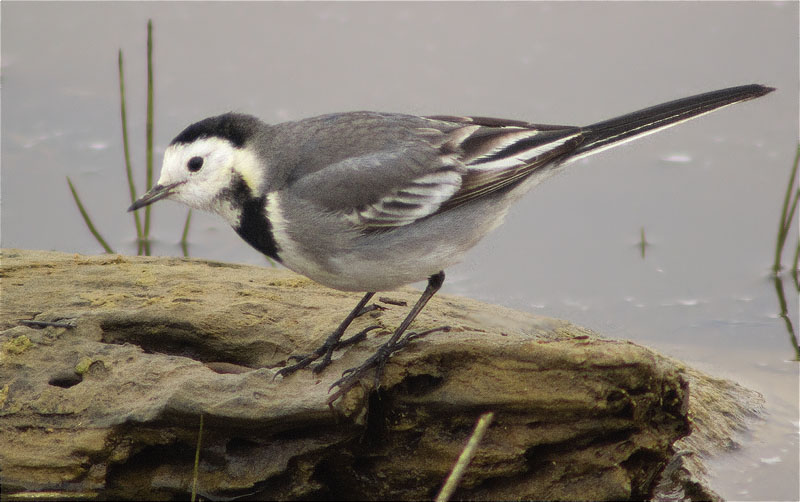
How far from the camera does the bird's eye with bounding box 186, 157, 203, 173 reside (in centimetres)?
523

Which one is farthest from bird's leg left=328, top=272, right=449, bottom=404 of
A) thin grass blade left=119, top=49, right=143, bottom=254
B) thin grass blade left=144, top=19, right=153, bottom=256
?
thin grass blade left=119, top=49, right=143, bottom=254

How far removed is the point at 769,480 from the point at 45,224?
20.4ft

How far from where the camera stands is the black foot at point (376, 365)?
451cm

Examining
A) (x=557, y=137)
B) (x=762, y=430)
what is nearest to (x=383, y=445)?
(x=557, y=137)

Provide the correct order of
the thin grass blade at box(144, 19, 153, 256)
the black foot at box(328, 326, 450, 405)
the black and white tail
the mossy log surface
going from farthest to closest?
the thin grass blade at box(144, 19, 153, 256), the black and white tail, the black foot at box(328, 326, 450, 405), the mossy log surface

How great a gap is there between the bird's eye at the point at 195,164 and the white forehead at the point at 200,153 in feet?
0.06

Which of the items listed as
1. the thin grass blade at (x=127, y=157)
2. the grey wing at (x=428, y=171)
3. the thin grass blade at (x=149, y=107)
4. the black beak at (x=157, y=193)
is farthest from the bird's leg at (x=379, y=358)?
the thin grass blade at (x=127, y=157)

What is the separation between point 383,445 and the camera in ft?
15.1

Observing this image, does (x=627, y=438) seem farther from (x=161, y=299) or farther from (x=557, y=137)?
(x=161, y=299)

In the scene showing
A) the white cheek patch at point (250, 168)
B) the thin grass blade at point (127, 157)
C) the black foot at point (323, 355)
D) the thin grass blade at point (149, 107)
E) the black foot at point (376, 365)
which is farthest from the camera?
the thin grass blade at point (127, 157)

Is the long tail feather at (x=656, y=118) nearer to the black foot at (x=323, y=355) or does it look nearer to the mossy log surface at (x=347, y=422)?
the mossy log surface at (x=347, y=422)

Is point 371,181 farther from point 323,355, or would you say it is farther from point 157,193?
point 157,193

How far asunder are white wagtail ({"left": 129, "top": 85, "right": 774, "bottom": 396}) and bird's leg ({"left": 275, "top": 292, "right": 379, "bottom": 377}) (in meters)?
0.01

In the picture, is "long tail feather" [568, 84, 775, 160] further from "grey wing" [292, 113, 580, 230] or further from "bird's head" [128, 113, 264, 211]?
"bird's head" [128, 113, 264, 211]
